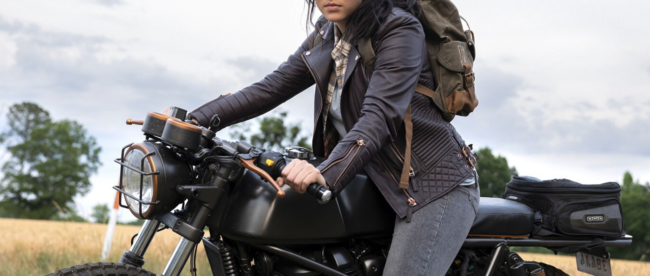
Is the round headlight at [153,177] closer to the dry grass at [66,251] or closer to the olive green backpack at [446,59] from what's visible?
the olive green backpack at [446,59]

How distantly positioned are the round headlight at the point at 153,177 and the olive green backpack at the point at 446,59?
961 millimetres

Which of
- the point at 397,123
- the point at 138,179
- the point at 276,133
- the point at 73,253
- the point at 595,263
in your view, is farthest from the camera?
the point at 276,133

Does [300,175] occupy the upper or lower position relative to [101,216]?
upper

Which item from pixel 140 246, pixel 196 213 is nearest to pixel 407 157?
pixel 196 213

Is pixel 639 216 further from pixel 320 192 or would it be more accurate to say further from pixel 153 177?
pixel 153 177

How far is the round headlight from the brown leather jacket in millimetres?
545

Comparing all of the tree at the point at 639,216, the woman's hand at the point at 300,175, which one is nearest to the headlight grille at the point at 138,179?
the woman's hand at the point at 300,175

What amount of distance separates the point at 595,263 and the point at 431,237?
4.97 feet

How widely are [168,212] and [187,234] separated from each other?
Answer: 0.50ft

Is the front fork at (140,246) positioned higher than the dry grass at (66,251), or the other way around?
the front fork at (140,246)

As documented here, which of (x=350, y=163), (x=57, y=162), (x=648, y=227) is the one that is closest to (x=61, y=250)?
(x=350, y=163)

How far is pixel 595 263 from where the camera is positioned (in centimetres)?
365

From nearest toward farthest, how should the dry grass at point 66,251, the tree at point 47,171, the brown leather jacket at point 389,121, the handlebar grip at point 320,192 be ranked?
the handlebar grip at point 320,192, the brown leather jacket at point 389,121, the dry grass at point 66,251, the tree at point 47,171

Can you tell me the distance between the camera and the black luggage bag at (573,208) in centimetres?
347
